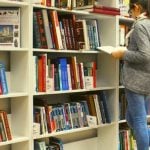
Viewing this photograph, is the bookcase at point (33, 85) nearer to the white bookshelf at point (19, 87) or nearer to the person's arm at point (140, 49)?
the white bookshelf at point (19, 87)

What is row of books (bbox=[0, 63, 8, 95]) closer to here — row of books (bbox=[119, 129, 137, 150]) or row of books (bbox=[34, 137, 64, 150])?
row of books (bbox=[34, 137, 64, 150])

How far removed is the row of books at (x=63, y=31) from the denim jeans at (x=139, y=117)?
579 millimetres

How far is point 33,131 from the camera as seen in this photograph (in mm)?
2467

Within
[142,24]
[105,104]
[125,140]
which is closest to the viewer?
[142,24]

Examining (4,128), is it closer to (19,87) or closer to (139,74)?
(19,87)

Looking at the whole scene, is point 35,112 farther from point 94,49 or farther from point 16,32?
point 94,49

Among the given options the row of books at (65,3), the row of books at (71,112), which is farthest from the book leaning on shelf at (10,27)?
the row of books at (71,112)

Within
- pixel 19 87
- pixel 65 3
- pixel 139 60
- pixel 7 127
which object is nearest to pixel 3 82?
pixel 19 87

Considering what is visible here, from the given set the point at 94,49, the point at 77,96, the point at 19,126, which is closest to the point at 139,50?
the point at 94,49

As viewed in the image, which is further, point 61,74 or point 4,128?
point 61,74

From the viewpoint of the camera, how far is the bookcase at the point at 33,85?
2.42m

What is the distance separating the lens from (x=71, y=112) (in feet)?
9.20

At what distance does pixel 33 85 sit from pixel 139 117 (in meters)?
0.79

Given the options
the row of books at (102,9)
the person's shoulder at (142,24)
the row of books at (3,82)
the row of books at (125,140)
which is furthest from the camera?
the row of books at (125,140)
